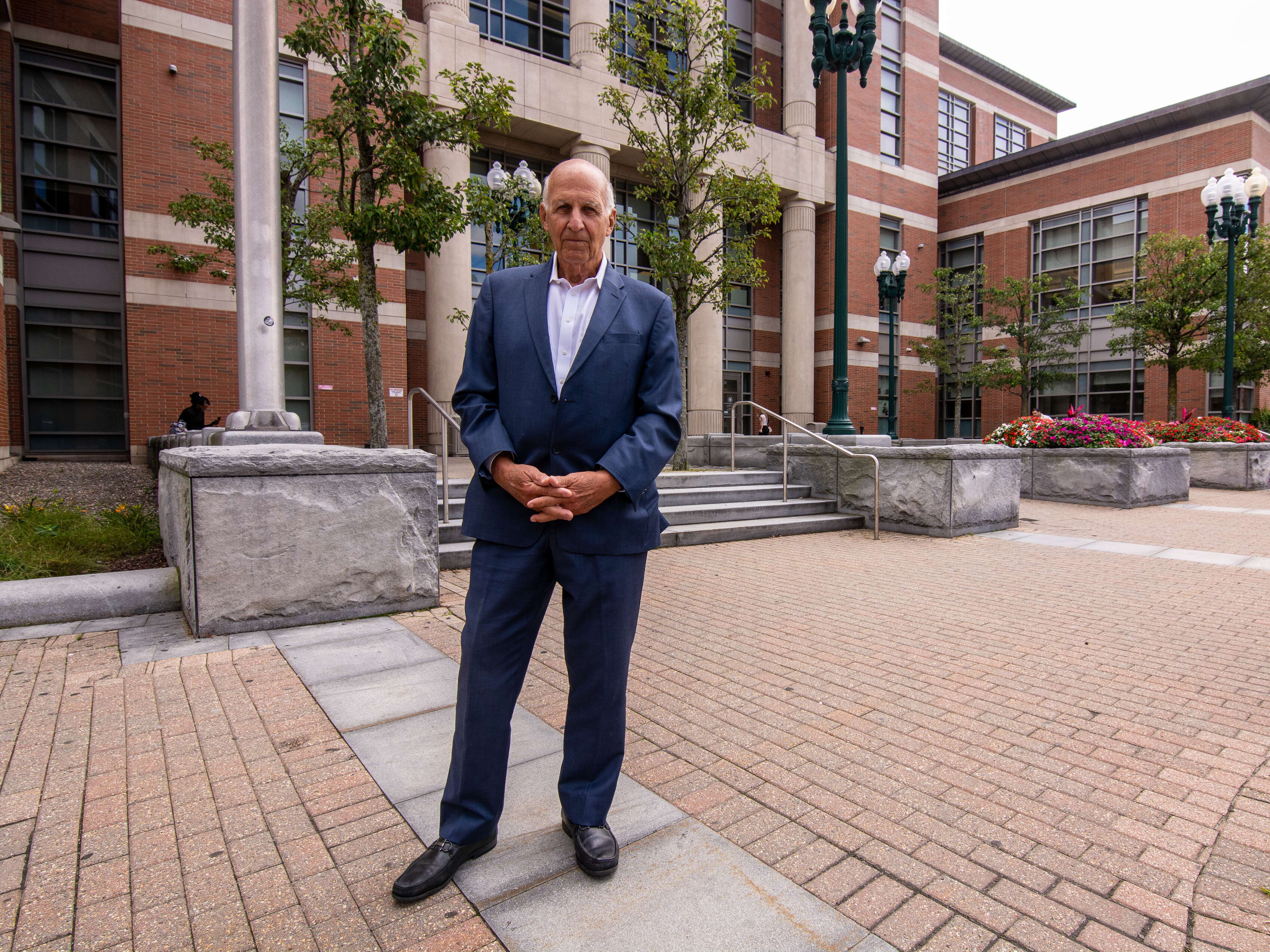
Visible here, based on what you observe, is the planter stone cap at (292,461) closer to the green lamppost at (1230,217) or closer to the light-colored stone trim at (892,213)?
the green lamppost at (1230,217)

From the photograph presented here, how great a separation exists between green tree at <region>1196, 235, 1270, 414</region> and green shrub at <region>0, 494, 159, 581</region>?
24.3 metres

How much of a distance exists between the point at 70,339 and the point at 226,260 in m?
4.49

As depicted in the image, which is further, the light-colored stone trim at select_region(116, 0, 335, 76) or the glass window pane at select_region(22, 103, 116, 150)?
the glass window pane at select_region(22, 103, 116, 150)

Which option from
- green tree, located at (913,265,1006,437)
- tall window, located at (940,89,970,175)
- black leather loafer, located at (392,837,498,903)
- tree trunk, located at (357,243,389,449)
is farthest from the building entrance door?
black leather loafer, located at (392,837,498,903)

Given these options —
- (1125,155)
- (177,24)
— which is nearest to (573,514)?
(177,24)

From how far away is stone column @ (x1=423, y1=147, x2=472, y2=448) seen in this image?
18.6 m

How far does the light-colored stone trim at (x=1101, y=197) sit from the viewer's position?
2619 cm

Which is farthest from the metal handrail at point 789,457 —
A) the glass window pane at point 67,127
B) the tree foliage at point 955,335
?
the tree foliage at point 955,335

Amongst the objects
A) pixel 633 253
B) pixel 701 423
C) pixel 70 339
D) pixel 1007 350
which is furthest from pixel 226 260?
pixel 1007 350

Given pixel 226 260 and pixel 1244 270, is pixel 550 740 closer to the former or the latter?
pixel 226 260

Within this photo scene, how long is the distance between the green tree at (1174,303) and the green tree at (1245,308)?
9 cm

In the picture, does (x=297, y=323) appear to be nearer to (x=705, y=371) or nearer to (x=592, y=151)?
(x=592, y=151)

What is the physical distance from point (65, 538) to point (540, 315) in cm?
626

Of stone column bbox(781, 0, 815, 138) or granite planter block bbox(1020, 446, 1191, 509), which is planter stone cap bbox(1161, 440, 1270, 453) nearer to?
granite planter block bbox(1020, 446, 1191, 509)
